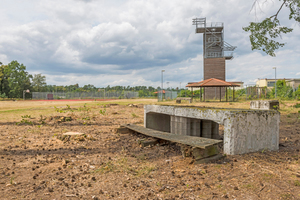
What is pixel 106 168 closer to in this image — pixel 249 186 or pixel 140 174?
pixel 140 174

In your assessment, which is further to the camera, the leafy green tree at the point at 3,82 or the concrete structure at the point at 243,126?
the leafy green tree at the point at 3,82

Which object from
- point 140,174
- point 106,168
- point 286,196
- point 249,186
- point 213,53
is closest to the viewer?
point 286,196

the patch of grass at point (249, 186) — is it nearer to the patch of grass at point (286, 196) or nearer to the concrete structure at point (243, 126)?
the patch of grass at point (286, 196)

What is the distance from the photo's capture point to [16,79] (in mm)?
53688

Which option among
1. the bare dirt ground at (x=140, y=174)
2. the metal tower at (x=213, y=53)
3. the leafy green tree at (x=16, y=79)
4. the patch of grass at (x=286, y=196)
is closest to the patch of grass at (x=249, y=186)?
the bare dirt ground at (x=140, y=174)

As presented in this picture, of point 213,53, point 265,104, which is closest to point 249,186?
point 265,104

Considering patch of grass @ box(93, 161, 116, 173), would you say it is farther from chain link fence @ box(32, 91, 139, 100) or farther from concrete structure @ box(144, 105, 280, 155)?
chain link fence @ box(32, 91, 139, 100)

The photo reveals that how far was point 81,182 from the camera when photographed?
3512 mm

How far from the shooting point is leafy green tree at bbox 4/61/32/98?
172 feet

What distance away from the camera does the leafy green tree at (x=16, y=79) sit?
5247 centimetres

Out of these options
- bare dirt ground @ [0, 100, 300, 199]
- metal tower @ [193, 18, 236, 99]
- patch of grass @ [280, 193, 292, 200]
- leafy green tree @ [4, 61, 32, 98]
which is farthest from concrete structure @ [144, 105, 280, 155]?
leafy green tree @ [4, 61, 32, 98]

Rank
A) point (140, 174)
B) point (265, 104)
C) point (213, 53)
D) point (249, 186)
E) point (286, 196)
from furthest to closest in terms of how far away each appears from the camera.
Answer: point (213, 53) → point (265, 104) → point (140, 174) → point (249, 186) → point (286, 196)

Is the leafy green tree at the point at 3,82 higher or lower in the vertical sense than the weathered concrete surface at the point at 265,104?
higher

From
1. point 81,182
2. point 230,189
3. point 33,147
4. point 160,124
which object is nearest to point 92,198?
point 81,182
